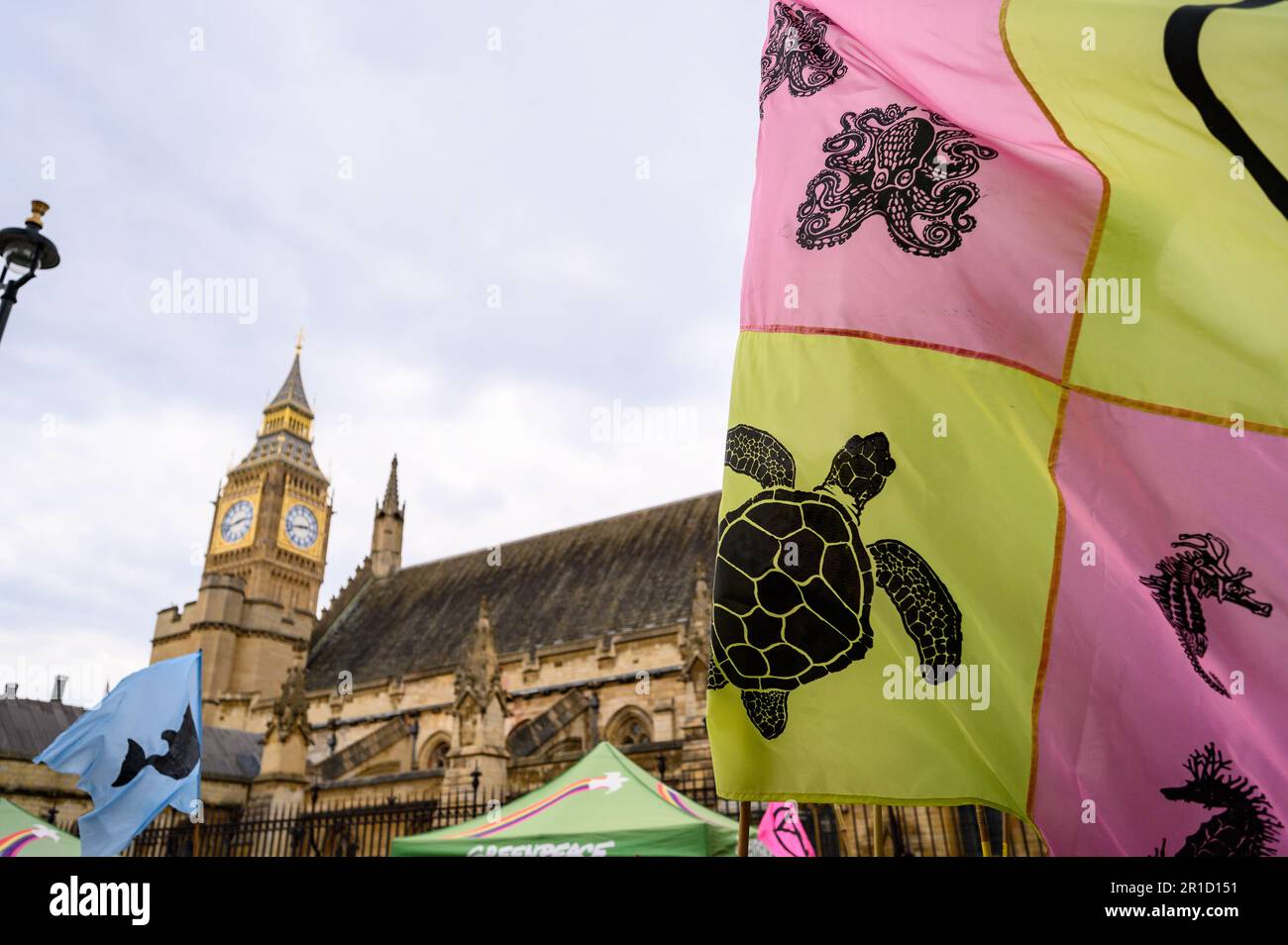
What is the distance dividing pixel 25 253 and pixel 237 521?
37.2m

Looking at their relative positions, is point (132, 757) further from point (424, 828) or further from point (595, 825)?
point (424, 828)

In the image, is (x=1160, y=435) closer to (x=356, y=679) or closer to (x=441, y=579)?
(x=356, y=679)

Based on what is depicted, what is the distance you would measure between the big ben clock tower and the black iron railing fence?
17.0 meters

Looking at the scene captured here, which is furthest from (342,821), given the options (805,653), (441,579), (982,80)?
(441,579)

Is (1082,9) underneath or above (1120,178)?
above

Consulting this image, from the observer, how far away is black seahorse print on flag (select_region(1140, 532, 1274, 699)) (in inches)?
105

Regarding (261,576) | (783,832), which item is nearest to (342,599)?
Answer: (261,576)

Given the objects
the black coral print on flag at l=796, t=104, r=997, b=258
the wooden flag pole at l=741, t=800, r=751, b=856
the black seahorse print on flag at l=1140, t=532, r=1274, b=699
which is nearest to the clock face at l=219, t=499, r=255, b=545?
the black coral print on flag at l=796, t=104, r=997, b=258

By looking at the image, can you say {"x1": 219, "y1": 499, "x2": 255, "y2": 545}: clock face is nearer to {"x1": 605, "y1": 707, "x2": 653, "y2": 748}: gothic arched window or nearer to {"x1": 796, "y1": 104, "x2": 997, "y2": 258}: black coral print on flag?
{"x1": 605, "y1": 707, "x2": 653, "y2": 748}: gothic arched window

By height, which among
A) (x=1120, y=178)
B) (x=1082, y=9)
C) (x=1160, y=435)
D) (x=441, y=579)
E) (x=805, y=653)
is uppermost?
(x=441, y=579)

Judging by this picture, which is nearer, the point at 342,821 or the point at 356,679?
the point at 342,821
